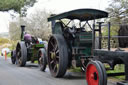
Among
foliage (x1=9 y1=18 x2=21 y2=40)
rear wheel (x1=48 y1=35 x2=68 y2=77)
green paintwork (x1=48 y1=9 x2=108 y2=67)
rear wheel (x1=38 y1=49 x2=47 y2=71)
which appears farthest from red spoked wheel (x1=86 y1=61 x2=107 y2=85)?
foliage (x1=9 y1=18 x2=21 y2=40)

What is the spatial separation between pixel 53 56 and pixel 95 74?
3171mm

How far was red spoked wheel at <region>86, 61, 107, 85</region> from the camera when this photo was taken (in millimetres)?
5281

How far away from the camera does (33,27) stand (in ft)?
115

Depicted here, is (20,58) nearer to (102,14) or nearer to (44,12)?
(102,14)

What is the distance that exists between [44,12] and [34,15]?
1622mm

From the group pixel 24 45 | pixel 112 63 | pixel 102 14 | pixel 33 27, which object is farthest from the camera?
pixel 33 27

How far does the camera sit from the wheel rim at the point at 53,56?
27.8ft

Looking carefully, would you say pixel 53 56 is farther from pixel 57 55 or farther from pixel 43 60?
pixel 43 60

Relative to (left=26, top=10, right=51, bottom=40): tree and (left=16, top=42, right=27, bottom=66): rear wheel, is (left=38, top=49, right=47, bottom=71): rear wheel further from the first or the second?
(left=26, top=10, right=51, bottom=40): tree

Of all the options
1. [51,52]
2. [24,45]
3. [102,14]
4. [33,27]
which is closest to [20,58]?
[24,45]

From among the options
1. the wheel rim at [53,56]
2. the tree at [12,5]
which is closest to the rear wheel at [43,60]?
the wheel rim at [53,56]

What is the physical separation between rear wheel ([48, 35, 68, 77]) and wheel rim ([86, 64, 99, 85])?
1.92 metres

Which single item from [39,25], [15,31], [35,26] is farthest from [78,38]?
[15,31]

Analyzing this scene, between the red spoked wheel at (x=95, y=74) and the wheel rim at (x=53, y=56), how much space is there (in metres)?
2.57
